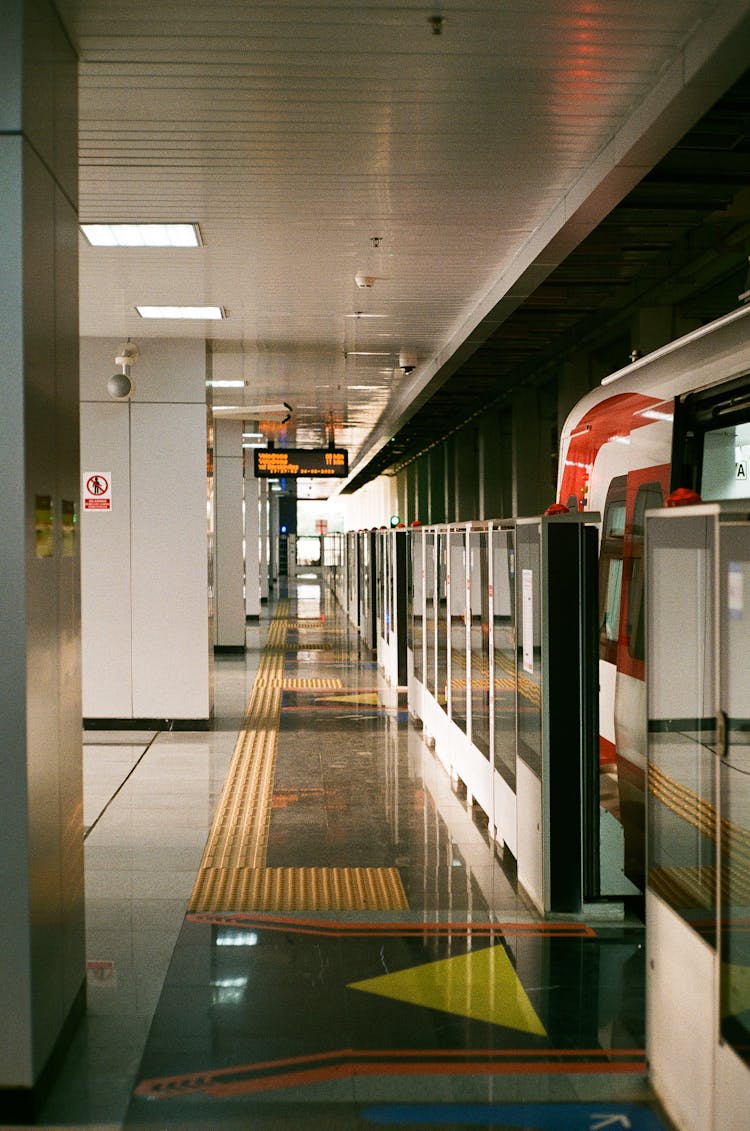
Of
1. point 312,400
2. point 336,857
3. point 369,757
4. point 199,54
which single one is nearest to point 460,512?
point 312,400

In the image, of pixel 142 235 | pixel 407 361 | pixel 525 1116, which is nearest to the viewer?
pixel 525 1116

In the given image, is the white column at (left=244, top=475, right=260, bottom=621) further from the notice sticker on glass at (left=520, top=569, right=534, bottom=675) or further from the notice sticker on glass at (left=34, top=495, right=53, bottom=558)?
the notice sticker on glass at (left=34, top=495, right=53, bottom=558)

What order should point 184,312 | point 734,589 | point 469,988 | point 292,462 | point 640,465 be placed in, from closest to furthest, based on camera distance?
point 734,589, point 469,988, point 640,465, point 184,312, point 292,462

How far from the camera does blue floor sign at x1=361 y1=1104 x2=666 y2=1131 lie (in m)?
3.58

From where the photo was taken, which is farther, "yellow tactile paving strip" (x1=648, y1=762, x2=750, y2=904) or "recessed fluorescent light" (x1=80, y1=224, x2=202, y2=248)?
"recessed fluorescent light" (x1=80, y1=224, x2=202, y2=248)

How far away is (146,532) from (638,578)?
5.41 metres

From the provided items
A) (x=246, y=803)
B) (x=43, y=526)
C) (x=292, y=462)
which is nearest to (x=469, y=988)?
(x=43, y=526)

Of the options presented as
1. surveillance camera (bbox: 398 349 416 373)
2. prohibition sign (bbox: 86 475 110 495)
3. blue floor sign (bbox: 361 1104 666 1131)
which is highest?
surveillance camera (bbox: 398 349 416 373)

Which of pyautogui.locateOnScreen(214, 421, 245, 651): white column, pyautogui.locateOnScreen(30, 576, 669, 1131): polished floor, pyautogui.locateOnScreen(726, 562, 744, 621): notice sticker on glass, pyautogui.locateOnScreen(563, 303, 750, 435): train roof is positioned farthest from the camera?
pyautogui.locateOnScreen(214, 421, 245, 651): white column

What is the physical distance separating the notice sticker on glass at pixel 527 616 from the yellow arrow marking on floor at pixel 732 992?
2.62 metres

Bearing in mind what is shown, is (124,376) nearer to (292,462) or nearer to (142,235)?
(142,235)

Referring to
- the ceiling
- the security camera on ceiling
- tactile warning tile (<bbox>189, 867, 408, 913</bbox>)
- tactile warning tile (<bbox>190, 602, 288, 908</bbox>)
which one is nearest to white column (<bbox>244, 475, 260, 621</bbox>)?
tactile warning tile (<bbox>190, 602, 288, 908</bbox>)

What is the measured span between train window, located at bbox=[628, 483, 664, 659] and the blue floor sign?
10.4 ft

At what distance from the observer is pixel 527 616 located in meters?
5.90
